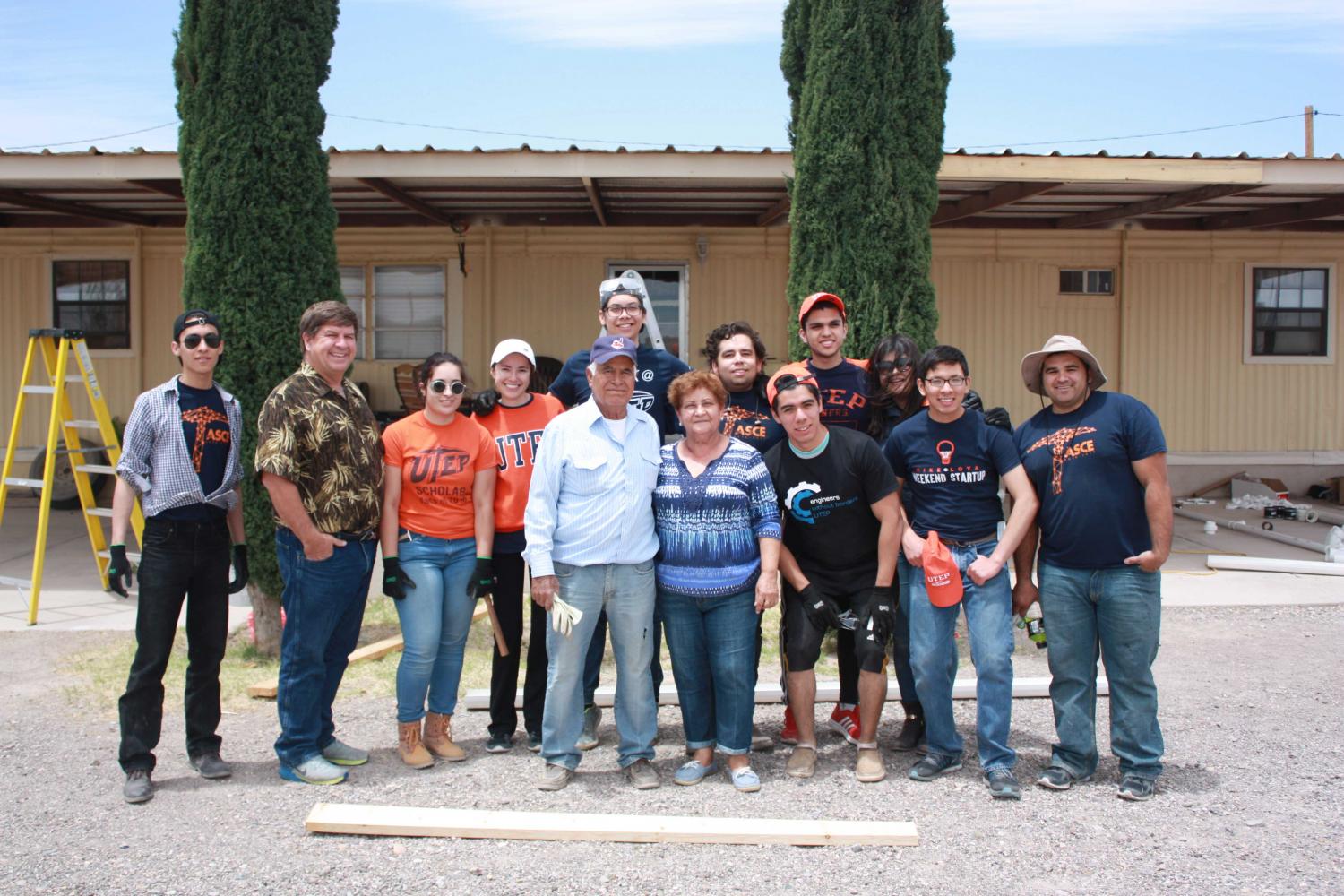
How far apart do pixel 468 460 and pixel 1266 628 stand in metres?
5.39

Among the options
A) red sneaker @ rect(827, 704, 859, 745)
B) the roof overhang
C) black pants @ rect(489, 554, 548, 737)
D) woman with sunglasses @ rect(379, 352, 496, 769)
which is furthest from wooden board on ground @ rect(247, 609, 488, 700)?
the roof overhang

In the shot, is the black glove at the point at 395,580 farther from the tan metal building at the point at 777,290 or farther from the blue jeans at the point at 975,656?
the tan metal building at the point at 777,290

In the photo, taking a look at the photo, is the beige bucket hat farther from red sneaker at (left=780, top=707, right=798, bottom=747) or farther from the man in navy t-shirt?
red sneaker at (left=780, top=707, right=798, bottom=747)

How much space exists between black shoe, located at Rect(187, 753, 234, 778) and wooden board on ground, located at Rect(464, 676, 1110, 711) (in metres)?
1.22

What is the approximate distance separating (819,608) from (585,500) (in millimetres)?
995

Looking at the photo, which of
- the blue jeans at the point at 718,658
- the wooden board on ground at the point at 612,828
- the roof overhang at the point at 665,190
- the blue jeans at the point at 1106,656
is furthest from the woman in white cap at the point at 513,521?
the roof overhang at the point at 665,190

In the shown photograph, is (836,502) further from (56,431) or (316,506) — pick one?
(56,431)

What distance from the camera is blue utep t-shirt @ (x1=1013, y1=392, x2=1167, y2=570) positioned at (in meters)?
3.74

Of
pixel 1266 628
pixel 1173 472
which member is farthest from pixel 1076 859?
pixel 1173 472

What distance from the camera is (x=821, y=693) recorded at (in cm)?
500

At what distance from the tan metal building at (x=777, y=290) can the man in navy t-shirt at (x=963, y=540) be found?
713 centimetres

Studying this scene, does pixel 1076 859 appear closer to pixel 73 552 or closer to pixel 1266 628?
pixel 1266 628

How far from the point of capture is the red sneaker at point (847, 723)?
4.39m

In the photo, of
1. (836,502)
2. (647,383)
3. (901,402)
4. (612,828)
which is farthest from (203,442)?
(901,402)
